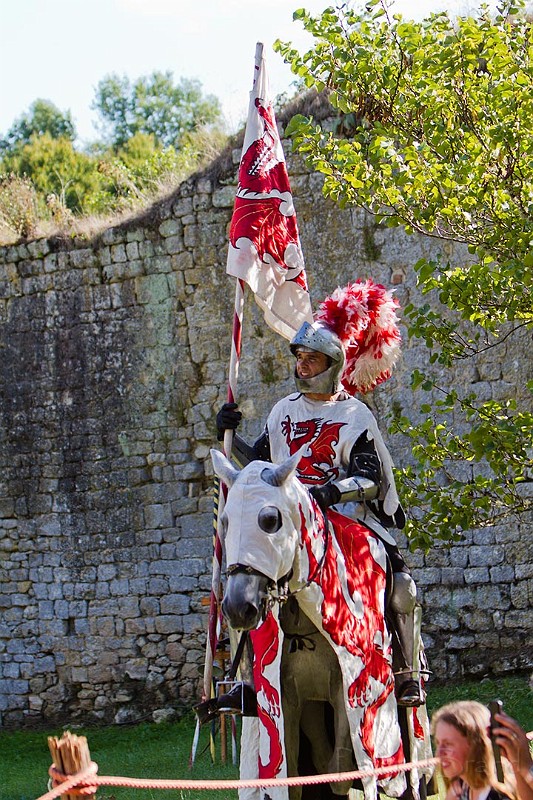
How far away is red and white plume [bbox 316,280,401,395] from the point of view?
227 inches

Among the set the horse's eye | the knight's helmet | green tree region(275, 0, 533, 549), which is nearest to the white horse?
the horse's eye

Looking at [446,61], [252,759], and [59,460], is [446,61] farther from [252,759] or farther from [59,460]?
[59,460]

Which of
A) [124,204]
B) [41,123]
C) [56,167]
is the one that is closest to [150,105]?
[41,123]

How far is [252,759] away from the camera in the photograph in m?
5.00

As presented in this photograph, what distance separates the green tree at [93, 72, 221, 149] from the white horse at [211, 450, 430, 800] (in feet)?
114

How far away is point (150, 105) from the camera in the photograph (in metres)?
40.7

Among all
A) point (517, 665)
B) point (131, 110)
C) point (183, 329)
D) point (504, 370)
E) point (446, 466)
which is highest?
point (131, 110)

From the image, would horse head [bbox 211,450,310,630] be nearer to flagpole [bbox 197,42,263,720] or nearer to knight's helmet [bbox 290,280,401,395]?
flagpole [bbox 197,42,263,720]

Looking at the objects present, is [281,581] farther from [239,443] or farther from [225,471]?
[239,443]

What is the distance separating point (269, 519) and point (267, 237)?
2171mm

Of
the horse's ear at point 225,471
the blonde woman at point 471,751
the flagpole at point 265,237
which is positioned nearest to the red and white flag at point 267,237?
the flagpole at point 265,237

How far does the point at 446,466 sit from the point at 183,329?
2771 mm

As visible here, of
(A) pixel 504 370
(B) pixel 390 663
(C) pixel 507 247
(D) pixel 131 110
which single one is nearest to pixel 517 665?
(A) pixel 504 370

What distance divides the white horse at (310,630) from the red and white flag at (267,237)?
1.39 metres
